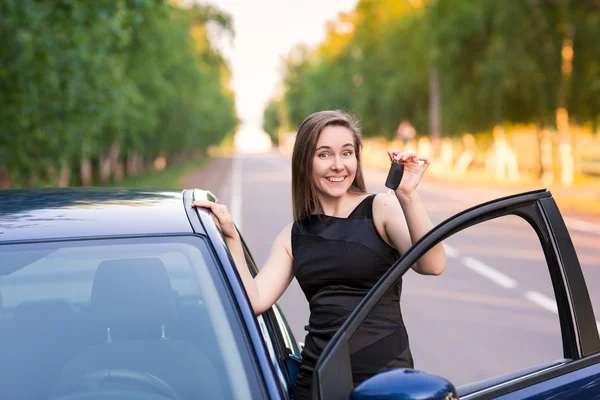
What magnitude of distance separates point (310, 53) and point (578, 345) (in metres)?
164

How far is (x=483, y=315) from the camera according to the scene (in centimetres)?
923

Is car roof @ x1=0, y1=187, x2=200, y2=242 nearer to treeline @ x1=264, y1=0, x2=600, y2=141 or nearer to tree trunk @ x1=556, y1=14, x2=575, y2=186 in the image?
treeline @ x1=264, y1=0, x2=600, y2=141

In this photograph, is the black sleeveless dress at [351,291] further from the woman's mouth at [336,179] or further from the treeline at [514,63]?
the treeline at [514,63]

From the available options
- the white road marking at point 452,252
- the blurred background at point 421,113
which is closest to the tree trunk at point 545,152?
the blurred background at point 421,113

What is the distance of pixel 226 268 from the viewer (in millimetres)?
2697

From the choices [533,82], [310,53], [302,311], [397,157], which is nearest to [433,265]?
[397,157]

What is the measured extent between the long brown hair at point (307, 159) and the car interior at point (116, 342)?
1.60 ft

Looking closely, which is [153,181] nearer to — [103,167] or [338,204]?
[103,167]

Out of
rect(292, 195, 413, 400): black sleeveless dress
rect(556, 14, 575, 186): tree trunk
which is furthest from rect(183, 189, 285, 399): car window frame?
rect(556, 14, 575, 186): tree trunk

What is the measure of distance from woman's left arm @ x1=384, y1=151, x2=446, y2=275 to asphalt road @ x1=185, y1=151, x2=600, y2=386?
387 centimetres

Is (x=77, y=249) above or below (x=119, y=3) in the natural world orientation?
below

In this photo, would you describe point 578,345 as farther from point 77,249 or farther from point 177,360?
point 77,249

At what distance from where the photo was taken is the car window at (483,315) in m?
Result: 7.18

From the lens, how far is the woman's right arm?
117 inches
